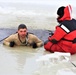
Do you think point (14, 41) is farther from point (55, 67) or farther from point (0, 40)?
point (55, 67)

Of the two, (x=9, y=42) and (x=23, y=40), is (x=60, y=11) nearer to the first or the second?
(x=23, y=40)

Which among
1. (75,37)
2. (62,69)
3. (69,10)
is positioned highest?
(69,10)

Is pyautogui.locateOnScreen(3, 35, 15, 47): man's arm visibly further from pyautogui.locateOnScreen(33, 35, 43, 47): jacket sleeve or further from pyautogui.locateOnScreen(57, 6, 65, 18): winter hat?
pyautogui.locateOnScreen(57, 6, 65, 18): winter hat

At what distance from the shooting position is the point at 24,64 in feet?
17.9

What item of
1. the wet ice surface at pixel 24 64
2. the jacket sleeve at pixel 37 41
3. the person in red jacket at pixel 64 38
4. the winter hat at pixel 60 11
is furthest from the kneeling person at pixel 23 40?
the winter hat at pixel 60 11

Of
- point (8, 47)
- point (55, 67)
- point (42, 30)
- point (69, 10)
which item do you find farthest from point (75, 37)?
point (42, 30)

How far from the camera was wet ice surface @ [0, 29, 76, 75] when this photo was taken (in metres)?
5.04

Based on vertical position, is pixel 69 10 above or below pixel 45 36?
above

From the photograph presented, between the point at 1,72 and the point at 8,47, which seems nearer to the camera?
the point at 1,72

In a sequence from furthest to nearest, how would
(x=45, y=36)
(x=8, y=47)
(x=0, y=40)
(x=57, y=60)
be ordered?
(x=45, y=36), (x=0, y=40), (x=8, y=47), (x=57, y=60)

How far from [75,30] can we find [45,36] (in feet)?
4.99

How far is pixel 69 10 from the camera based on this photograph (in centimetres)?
629

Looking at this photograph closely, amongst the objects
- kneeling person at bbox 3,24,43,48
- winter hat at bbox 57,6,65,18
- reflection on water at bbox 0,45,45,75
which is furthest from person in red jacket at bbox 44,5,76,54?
kneeling person at bbox 3,24,43,48

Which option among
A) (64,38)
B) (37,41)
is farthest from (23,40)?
(64,38)
